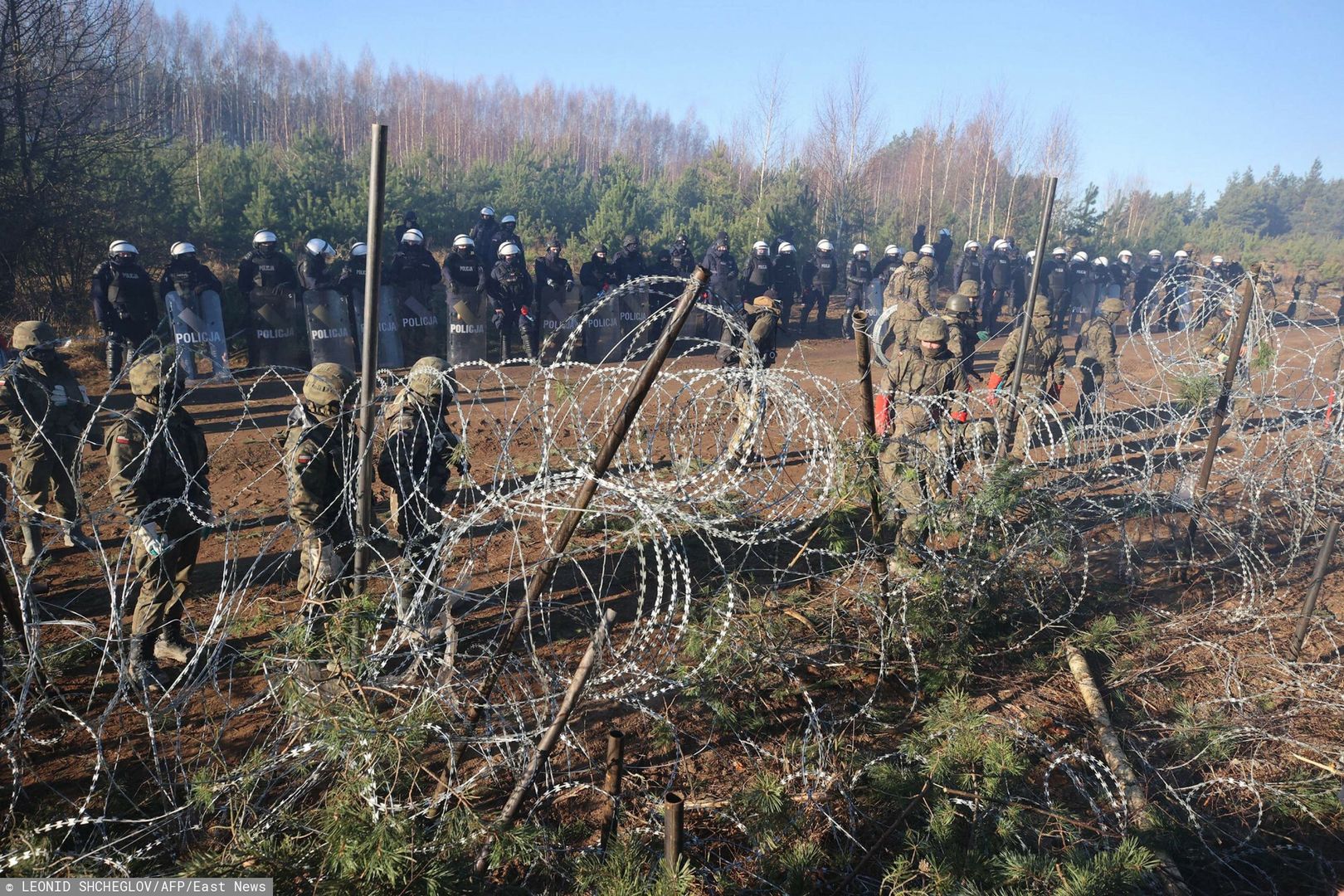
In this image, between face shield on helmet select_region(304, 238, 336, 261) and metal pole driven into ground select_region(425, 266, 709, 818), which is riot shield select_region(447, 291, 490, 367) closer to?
face shield on helmet select_region(304, 238, 336, 261)

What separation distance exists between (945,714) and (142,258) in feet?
46.3

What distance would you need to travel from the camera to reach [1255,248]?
106ft

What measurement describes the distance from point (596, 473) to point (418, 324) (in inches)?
396

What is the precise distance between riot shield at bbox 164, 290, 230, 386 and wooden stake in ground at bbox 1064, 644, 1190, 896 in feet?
32.4

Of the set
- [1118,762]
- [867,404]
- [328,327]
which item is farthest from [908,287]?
[1118,762]

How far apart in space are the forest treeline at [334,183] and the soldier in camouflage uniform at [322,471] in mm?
9765

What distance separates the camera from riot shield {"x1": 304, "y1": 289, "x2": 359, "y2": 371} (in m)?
10.9

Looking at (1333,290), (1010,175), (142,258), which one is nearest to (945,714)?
(142,258)

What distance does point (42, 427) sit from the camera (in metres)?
5.95

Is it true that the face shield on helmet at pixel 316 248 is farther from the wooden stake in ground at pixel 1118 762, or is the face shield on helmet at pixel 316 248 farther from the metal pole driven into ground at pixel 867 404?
the wooden stake in ground at pixel 1118 762

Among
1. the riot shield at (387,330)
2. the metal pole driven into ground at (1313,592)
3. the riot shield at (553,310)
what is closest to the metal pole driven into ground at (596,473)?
the metal pole driven into ground at (1313,592)

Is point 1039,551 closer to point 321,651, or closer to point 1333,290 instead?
point 321,651

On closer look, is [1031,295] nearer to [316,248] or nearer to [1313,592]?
[1313,592]

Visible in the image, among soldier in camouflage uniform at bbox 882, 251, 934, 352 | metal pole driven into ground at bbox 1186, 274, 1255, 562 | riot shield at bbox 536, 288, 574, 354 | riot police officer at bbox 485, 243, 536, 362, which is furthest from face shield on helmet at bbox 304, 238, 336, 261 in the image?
metal pole driven into ground at bbox 1186, 274, 1255, 562
